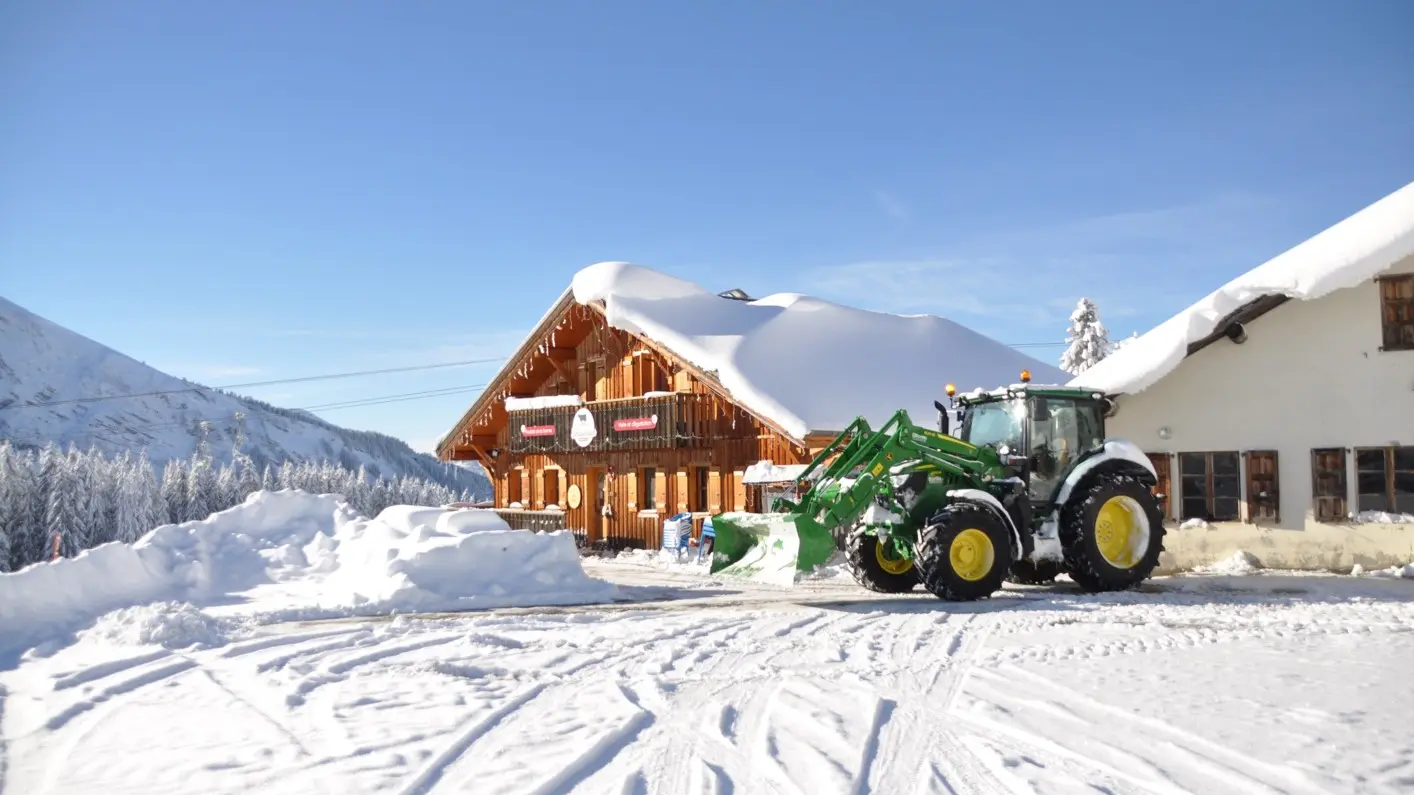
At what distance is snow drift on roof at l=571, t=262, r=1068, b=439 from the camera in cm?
2061

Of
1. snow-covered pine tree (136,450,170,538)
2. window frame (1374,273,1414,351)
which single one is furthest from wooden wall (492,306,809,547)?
snow-covered pine tree (136,450,170,538)

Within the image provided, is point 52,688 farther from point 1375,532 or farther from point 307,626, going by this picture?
point 1375,532

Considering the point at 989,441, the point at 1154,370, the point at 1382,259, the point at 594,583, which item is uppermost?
the point at 1382,259

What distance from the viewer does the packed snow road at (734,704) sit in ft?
16.1

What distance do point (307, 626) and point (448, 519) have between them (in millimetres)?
4082

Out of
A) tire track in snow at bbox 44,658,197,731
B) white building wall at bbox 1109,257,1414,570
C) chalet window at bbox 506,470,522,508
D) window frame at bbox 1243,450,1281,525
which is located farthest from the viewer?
chalet window at bbox 506,470,522,508

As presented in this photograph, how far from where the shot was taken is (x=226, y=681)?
7.35m

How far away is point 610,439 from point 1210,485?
511 inches

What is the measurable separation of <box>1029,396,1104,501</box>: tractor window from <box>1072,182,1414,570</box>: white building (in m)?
2.36

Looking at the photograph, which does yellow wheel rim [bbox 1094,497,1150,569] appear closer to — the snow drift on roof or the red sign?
the snow drift on roof

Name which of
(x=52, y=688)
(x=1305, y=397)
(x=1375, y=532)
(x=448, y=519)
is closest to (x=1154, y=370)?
(x=1305, y=397)

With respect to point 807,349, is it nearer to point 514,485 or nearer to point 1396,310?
point 514,485

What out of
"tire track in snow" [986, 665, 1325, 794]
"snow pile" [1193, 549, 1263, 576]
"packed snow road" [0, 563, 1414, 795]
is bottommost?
"snow pile" [1193, 549, 1263, 576]

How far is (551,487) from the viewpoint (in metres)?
27.2
